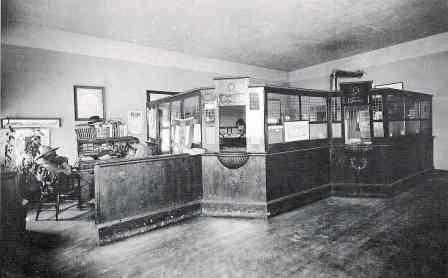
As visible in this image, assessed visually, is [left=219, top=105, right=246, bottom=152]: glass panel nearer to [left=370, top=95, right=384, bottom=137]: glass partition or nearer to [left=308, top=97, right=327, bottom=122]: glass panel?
[left=308, top=97, right=327, bottom=122]: glass panel

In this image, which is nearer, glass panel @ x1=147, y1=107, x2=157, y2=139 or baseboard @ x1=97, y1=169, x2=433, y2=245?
baseboard @ x1=97, y1=169, x2=433, y2=245

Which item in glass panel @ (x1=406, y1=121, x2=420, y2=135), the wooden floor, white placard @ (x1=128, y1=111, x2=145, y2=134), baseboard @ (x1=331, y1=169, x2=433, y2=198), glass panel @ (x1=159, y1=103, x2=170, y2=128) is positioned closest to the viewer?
the wooden floor

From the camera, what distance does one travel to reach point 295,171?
513 cm

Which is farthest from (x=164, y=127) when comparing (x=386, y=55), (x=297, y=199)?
(x=386, y=55)

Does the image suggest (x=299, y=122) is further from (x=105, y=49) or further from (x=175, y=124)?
(x=105, y=49)

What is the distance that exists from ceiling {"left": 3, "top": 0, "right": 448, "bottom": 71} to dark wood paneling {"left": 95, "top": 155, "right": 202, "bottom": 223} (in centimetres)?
332

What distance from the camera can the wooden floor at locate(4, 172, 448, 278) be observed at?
2850 mm

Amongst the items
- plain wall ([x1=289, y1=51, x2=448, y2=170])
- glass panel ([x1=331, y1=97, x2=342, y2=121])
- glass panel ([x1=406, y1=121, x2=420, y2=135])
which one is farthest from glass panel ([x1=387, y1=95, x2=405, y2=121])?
plain wall ([x1=289, y1=51, x2=448, y2=170])

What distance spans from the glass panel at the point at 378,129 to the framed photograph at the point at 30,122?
23.6 feet

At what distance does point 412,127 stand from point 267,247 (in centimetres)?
572

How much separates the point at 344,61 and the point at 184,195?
837 cm

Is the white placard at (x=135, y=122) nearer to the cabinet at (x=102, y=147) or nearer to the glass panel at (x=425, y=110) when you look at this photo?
the cabinet at (x=102, y=147)

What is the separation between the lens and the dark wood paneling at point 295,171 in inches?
186

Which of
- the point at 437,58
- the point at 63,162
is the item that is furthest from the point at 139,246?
the point at 437,58
